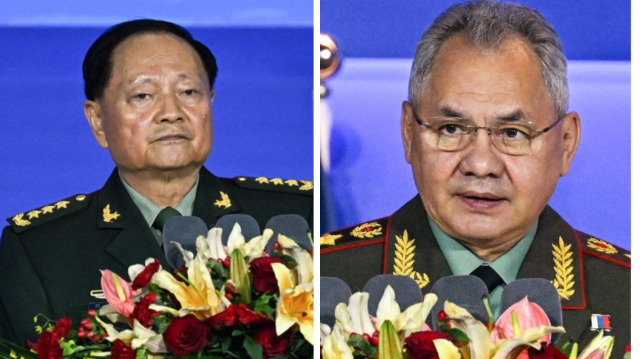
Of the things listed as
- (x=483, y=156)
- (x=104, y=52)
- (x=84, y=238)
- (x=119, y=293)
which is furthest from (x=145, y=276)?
(x=483, y=156)

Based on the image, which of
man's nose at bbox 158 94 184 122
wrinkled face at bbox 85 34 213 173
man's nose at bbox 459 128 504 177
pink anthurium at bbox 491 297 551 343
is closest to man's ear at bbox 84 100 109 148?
wrinkled face at bbox 85 34 213 173

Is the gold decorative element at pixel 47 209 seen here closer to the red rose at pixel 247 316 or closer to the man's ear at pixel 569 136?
the red rose at pixel 247 316

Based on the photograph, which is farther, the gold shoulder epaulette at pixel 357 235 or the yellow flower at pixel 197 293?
the gold shoulder epaulette at pixel 357 235

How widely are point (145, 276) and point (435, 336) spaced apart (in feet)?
1.94

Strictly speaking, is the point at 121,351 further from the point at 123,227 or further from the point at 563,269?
the point at 563,269

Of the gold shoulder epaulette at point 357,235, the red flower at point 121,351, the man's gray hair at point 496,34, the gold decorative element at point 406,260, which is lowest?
the red flower at point 121,351

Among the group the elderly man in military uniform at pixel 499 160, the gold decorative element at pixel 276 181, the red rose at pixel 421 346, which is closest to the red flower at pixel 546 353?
the red rose at pixel 421 346

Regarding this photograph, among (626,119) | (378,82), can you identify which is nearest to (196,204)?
(378,82)

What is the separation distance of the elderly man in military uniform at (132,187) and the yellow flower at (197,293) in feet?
1.26

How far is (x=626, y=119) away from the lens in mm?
2229

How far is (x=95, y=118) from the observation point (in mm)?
2479

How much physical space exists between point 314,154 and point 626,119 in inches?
25.7

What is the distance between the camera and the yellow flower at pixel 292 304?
204 cm

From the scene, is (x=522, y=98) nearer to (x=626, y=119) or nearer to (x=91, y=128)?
(x=626, y=119)
